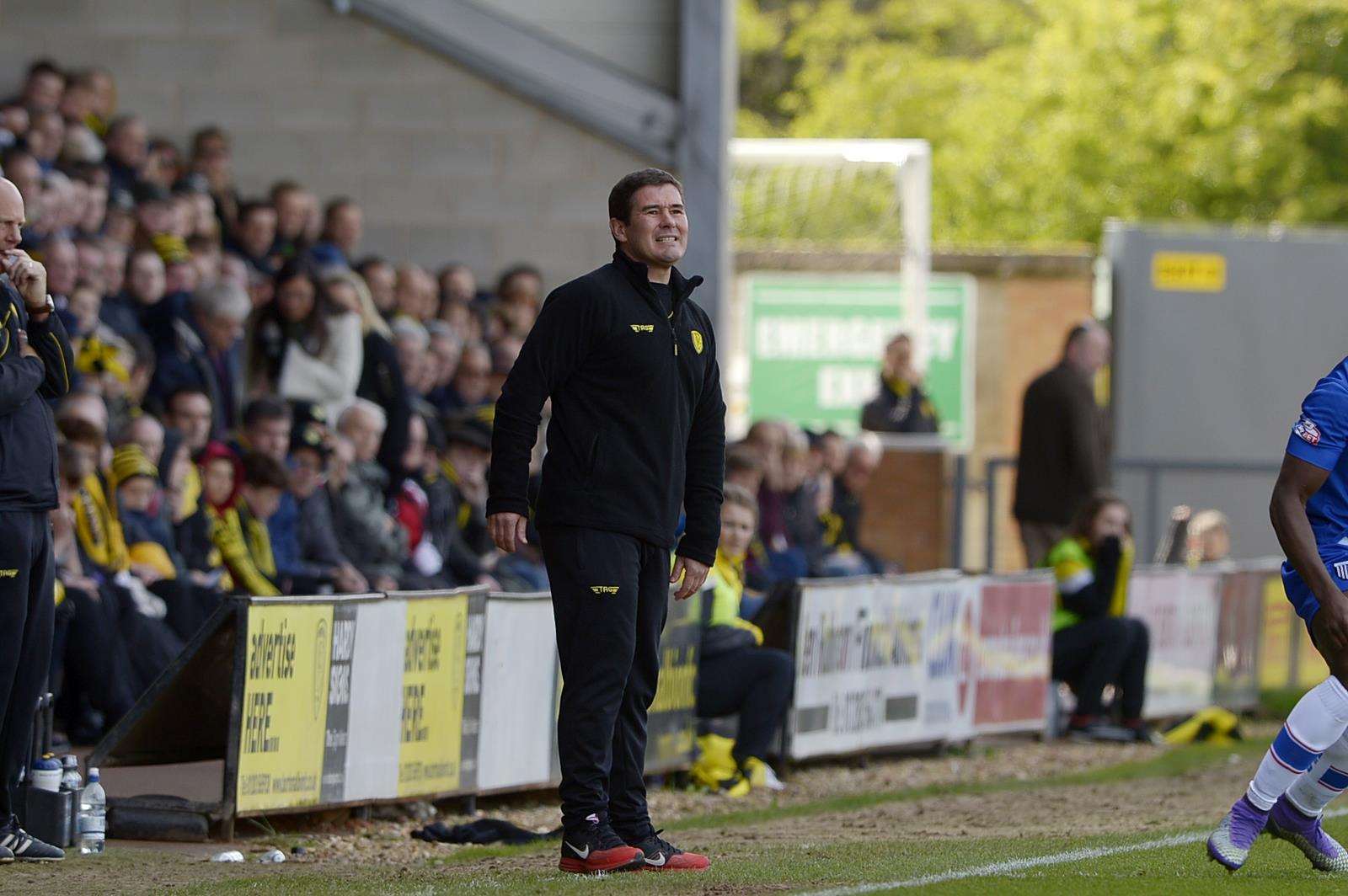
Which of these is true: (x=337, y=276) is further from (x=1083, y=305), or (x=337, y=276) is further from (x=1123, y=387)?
(x=1083, y=305)

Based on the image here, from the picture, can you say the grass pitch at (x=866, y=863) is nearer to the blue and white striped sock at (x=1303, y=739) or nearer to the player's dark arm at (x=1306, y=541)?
the blue and white striped sock at (x=1303, y=739)

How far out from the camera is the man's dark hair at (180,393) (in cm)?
1280

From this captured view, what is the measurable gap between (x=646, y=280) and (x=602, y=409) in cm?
47

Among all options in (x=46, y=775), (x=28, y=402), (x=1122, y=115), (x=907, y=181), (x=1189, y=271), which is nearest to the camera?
(x=28, y=402)

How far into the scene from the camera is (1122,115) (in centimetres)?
4106

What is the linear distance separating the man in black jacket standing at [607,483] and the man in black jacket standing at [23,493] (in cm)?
162

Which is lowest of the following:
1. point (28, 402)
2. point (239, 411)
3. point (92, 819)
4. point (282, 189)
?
point (92, 819)

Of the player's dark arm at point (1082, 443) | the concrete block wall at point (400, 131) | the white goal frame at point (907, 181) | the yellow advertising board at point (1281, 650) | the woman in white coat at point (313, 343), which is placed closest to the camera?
the woman in white coat at point (313, 343)

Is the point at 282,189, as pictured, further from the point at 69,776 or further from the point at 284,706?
the point at 69,776

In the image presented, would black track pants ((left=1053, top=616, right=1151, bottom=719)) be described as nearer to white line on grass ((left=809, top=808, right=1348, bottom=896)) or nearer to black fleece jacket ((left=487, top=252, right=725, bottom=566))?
white line on grass ((left=809, top=808, right=1348, bottom=896))

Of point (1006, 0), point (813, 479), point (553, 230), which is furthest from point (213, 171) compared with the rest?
point (1006, 0)

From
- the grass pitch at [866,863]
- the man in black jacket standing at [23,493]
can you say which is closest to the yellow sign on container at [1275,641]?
the grass pitch at [866,863]

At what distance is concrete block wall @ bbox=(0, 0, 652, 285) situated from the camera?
17297 mm

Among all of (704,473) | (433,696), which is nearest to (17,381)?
(704,473)
